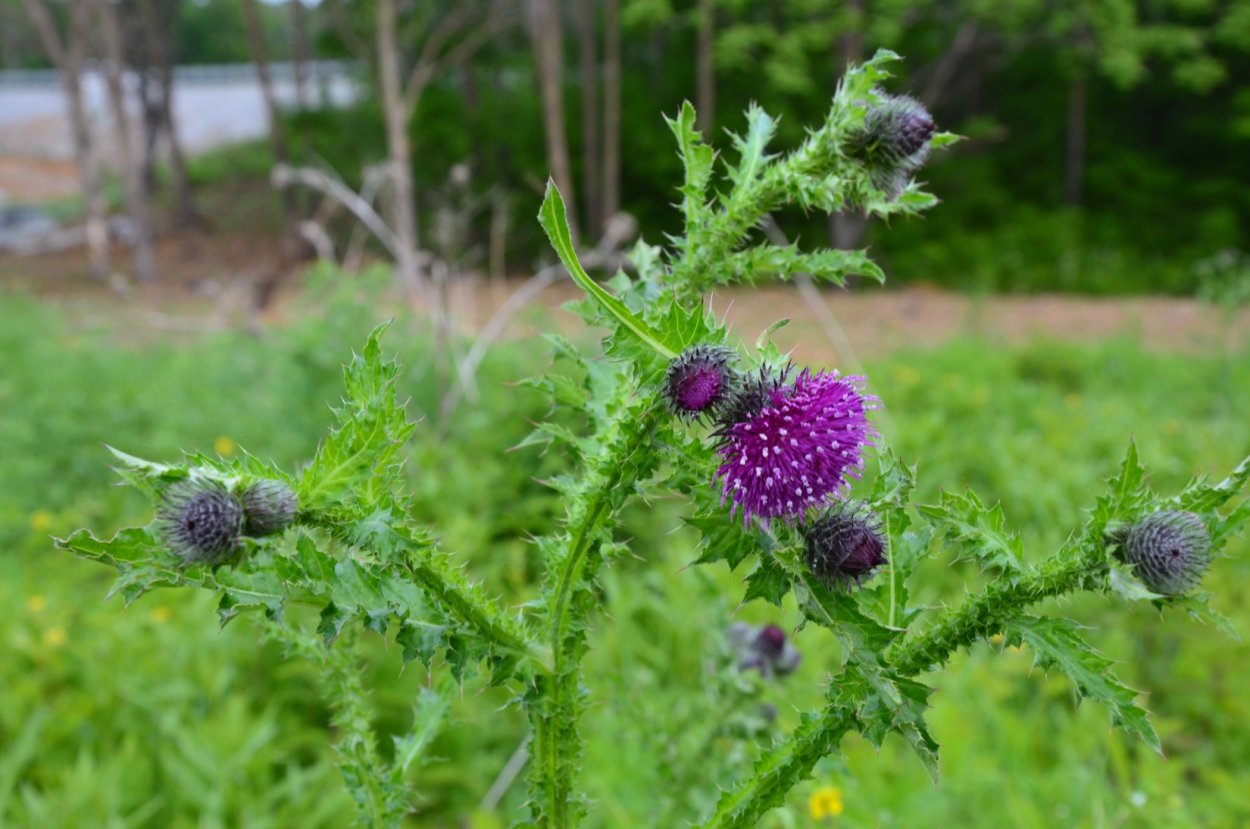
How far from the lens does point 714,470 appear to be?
1.06 metres

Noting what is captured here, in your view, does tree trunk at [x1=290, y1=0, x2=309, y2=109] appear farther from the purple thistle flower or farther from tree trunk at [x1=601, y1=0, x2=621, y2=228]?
the purple thistle flower

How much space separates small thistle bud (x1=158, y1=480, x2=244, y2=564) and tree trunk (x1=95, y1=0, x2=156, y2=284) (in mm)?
19567

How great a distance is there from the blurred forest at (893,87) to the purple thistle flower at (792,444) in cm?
1561

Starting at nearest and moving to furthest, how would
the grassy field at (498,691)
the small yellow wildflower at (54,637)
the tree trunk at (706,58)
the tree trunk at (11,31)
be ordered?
the grassy field at (498,691) < the small yellow wildflower at (54,637) < the tree trunk at (706,58) < the tree trunk at (11,31)

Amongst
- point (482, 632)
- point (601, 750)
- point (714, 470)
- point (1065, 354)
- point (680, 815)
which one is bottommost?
point (1065, 354)

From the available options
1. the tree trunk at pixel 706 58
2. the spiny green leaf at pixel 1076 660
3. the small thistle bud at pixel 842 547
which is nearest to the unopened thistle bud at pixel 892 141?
the small thistle bud at pixel 842 547

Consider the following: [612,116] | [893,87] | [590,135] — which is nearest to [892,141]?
[893,87]

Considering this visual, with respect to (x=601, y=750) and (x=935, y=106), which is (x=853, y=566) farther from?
(x=935, y=106)

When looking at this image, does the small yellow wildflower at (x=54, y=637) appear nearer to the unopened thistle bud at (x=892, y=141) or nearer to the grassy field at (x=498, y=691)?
the grassy field at (x=498, y=691)

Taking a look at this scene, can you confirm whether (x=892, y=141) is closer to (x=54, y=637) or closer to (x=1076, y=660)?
(x=1076, y=660)

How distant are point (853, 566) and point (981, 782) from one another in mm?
2543

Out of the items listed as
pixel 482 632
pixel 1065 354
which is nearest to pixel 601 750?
pixel 482 632

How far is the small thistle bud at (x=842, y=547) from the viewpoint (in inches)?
41.3

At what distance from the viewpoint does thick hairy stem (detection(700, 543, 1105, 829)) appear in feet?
3.37
